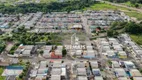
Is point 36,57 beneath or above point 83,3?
beneath

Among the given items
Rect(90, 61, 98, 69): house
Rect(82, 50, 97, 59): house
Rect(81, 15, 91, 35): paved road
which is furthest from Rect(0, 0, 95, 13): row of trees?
Rect(90, 61, 98, 69): house

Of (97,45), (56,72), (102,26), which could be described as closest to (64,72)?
(56,72)

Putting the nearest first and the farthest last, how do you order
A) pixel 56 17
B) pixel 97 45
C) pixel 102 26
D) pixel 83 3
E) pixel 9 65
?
pixel 9 65 → pixel 97 45 → pixel 102 26 → pixel 56 17 → pixel 83 3

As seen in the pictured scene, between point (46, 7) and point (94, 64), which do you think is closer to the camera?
point (94, 64)

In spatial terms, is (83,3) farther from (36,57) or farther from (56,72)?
(56,72)

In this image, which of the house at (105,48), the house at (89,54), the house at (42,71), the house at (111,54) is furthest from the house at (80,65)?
the house at (105,48)

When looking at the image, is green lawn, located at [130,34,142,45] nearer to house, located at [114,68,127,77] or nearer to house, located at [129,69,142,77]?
house, located at [129,69,142,77]

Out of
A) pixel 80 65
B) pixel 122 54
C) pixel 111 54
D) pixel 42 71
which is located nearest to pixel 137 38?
pixel 122 54

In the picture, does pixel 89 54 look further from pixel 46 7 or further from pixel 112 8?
pixel 112 8
